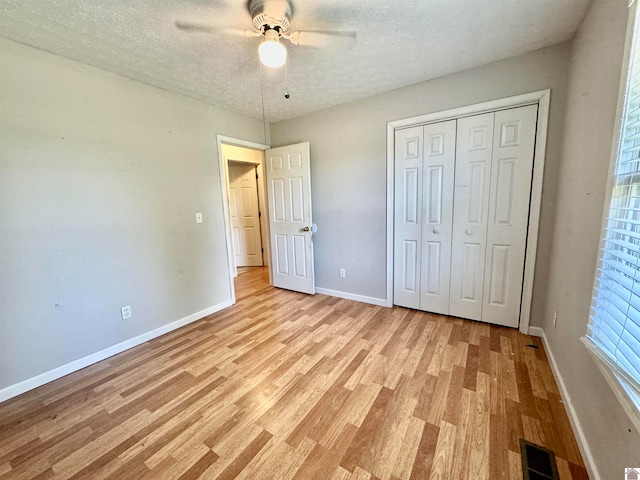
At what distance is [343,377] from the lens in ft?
5.96

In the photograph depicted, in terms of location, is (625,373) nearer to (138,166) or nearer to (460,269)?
(460,269)

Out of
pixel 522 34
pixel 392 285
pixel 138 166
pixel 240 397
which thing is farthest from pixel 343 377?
pixel 522 34

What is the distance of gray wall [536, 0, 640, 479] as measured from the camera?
102cm

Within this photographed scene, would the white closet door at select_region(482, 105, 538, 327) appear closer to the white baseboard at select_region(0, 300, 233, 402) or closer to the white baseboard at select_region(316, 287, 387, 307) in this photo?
the white baseboard at select_region(316, 287, 387, 307)

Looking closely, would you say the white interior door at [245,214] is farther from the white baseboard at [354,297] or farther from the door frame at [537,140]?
the door frame at [537,140]

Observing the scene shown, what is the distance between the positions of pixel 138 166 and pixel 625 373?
10.8 feet

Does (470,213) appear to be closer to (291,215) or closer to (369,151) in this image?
(369,151)

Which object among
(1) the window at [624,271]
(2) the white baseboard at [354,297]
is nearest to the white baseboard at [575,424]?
(1) the window at [624,271]

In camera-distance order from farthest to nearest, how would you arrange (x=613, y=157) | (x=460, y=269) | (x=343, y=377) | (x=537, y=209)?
(x=460, y=269) < (x=537, y=209) < (x=343, y=377) < (x=613, y=157)

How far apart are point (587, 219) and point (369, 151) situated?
6.40 feet

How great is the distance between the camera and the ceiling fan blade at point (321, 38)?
167cm

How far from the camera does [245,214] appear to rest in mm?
5105

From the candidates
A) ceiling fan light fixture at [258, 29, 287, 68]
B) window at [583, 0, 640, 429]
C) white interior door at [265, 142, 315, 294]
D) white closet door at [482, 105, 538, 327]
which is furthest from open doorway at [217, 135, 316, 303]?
window at [583, 0, 640, 429]

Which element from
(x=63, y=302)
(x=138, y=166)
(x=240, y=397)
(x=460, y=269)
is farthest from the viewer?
(x=460, y=269)
